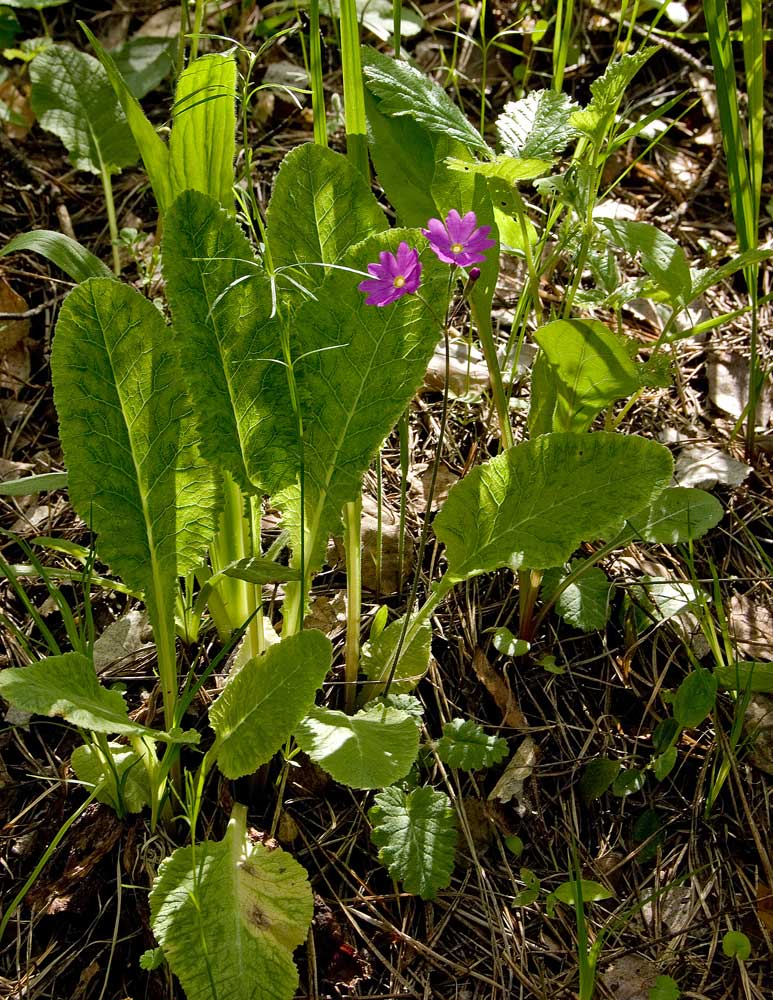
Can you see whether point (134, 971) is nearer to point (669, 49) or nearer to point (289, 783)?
point (289, 783)

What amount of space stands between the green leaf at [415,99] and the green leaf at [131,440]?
54 centimetres

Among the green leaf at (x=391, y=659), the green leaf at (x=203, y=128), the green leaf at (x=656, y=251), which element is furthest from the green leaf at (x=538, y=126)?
the green leaf at (x=391, y=659)

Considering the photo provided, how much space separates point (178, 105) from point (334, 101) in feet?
3.82

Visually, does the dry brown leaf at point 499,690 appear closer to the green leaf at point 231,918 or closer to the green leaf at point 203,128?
the green leaf at point 231,918

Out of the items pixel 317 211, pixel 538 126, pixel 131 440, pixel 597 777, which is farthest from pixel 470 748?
pixel 538 126

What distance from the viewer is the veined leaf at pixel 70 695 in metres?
1.19

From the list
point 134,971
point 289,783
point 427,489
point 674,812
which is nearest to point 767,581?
point 674,812

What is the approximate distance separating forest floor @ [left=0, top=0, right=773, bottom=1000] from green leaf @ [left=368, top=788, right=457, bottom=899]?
0.06m

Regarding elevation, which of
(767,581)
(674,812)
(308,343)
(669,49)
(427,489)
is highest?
(669,49)

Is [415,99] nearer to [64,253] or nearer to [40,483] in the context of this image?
[64,253]

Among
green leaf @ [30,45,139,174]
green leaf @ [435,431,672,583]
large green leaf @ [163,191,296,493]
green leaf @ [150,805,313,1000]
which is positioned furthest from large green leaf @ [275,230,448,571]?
green leaf @ [30,45,139,174]

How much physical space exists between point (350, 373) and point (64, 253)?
0.55 metres

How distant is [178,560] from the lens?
1.53 meters

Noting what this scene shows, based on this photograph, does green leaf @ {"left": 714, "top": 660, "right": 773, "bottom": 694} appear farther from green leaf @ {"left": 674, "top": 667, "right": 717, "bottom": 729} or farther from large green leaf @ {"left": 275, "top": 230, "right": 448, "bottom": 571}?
large green leaf @ {"left": 275, "top": 230, "right": 448, "bottom": 571}
